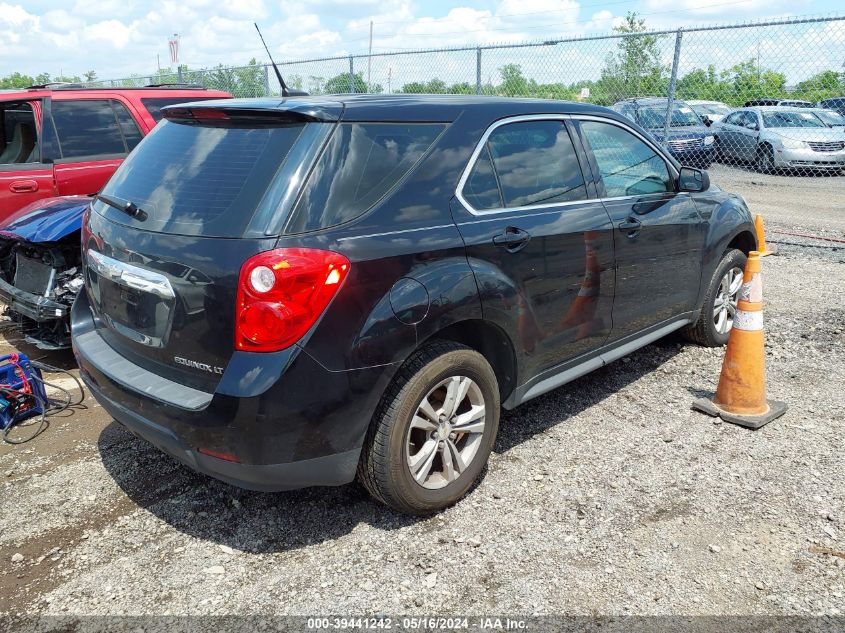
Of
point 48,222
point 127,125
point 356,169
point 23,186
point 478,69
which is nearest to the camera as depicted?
point 356,169

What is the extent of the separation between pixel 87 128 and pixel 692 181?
17.1 ft

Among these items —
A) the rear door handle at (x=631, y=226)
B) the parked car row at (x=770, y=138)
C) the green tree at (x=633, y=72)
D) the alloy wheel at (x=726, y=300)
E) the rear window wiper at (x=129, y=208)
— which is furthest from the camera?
the parked car row at (x=770, y=138)

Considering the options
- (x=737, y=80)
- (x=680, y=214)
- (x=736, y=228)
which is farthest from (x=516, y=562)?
(x=737, y=80)

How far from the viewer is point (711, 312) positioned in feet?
16.8

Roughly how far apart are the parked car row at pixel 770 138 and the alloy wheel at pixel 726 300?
1035 cm

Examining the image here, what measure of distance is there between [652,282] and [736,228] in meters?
1.22

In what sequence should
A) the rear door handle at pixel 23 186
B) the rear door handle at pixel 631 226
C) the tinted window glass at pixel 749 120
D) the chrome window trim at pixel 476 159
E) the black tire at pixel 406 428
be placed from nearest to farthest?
the black tire at pixel 406 428
the chrome window trim at pixel 476 159
the rear door handle at pixel 631 226
the rear door handle at pixel 23 186
the tinted window glass at pixel 749 120

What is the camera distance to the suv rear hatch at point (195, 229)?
265 cm

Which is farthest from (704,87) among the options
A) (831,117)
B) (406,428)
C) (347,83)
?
(406,428)

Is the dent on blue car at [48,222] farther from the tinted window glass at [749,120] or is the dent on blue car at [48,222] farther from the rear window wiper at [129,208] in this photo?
the tinted window glass at [749,120]

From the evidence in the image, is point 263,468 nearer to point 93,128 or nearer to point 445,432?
point 445,432

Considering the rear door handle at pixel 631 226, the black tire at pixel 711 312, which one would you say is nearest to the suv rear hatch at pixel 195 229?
the rear door handle at pixel 631 226

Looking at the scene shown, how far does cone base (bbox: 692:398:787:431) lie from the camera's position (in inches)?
162

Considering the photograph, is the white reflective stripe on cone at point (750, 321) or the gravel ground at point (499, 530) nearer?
the gravel ground at point (499, 530)
